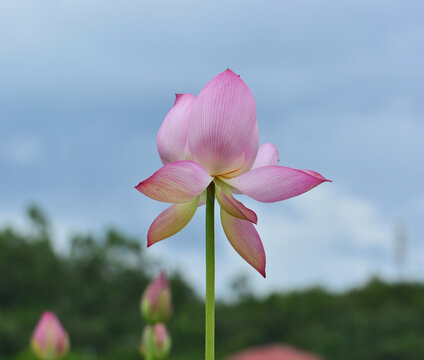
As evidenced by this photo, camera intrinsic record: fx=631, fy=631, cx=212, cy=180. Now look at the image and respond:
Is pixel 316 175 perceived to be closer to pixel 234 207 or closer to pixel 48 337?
pixel 234 207

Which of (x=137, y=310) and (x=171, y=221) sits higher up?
(x=171, y=221)

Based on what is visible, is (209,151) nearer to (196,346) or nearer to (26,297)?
(196,346)

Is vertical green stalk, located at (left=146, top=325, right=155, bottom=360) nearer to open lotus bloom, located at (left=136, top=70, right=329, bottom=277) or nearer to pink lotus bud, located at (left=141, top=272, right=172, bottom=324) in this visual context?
pink lotus bud, located at (left=141, top=272, right=172, bottom=324)

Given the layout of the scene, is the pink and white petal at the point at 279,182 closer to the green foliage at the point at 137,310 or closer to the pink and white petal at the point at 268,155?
the pink and white petal at the point at 268,155

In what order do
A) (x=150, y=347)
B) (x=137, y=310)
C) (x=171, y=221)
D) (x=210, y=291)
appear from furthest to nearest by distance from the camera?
(x=137, y=310)
(x=150, y=347)
(x=171, y=221)
(x=210, y=291)

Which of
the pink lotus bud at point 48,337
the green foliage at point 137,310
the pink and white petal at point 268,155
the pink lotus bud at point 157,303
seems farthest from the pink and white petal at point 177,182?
the green foliage at point 137,310

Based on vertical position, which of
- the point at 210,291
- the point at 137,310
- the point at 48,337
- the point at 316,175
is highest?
the point at 316,175

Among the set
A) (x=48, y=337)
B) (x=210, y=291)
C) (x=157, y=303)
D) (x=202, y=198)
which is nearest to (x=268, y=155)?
(x=202, y=198)
